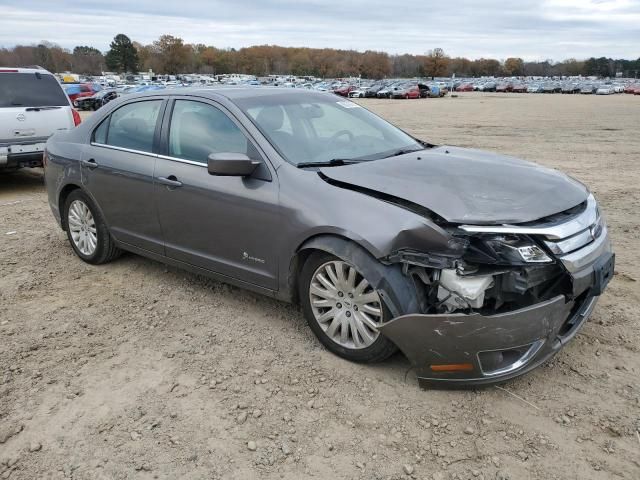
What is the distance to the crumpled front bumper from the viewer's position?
2.96 metres

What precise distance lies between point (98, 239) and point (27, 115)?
4.59 meters

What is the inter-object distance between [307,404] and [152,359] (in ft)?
3.86

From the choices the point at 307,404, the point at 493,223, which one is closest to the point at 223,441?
the point at 307,404

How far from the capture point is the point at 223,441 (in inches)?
115

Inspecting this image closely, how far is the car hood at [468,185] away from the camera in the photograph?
315cm

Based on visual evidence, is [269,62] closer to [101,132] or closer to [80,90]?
[80,90]

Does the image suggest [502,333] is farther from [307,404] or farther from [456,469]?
[307,404]

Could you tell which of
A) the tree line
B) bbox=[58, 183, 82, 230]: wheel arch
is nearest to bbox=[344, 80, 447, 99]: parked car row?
bbox=[58, 183, 82, 230]: wheel arch

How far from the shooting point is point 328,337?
3650 millimetres

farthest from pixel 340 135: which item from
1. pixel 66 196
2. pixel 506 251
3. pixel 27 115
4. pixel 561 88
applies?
pixel 561 88

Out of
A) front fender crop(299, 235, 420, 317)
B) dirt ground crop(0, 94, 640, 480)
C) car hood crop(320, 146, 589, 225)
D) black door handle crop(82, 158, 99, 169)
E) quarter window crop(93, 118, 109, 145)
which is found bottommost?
dirt ground crop(0, 94, 640, 480)

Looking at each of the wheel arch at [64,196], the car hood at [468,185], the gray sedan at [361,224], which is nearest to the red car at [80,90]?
the wheel arch at [64,196]

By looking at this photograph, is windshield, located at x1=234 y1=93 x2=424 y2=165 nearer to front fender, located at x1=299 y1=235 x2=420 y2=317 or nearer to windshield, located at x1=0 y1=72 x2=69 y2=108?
front fender, located at x1=299 y1=235 x2=420 y2=317

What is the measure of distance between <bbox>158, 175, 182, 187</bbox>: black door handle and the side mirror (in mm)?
630
